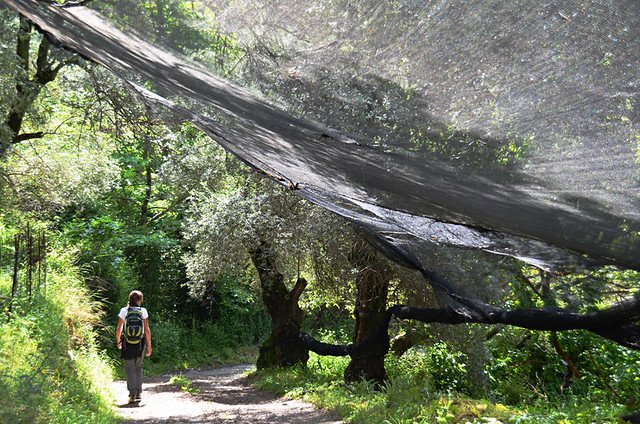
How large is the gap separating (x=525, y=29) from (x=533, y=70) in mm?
164

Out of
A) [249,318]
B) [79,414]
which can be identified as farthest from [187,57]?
[249,318]

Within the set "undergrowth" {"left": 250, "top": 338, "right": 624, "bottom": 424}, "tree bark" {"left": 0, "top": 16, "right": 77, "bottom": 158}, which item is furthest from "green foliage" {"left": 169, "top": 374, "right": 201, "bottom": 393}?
"tree bark" {"left": 0, "top": 16, "right": 77, "bottom": 158}

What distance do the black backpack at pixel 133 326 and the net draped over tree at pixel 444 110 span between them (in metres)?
3.98

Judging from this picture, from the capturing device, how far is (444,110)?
2529mm

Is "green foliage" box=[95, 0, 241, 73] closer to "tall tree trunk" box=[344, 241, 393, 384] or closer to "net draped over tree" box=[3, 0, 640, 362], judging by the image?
"net draped over tree" box=[3, 0, 640, 362]

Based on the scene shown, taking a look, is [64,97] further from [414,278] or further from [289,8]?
[289,8]

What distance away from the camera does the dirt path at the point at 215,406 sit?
25.4 feet

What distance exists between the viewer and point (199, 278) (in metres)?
14.2

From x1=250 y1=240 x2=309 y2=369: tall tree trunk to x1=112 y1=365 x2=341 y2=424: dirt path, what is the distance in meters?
0.90

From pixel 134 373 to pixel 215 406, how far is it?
2.20 metres

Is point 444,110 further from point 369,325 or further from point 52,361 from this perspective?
point 369,325

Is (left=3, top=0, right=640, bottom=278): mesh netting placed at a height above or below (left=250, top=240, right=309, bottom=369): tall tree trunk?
above

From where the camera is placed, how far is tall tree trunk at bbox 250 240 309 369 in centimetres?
1249

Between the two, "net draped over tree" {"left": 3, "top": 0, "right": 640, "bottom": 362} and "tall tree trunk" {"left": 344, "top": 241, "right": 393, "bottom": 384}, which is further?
"tall tree trunk" {"left": 344, "top": 241, "right": 393, "bottom": 384}
